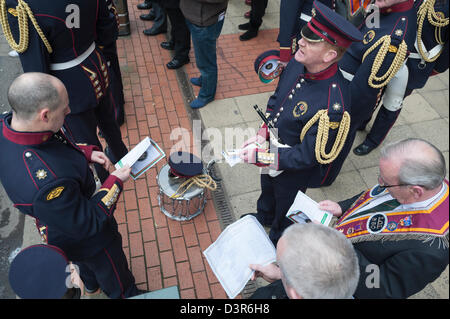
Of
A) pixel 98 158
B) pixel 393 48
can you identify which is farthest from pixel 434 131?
pixel 98 158

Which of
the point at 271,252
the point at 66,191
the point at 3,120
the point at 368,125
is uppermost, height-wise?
the point at 3,120

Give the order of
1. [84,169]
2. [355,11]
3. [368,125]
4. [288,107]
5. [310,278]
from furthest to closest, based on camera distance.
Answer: [368,125]
[355,11]
[288,107]
[84,169]
[310,278]

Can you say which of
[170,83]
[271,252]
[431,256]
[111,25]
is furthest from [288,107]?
[170,83]

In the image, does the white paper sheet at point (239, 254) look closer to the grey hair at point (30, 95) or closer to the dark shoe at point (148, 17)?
the grey hair at point (30, 95)

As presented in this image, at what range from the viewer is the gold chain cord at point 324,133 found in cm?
241

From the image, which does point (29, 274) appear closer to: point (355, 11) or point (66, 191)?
point (66, 191)

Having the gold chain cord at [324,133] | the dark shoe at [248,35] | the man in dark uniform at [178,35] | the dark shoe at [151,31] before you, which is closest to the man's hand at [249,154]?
the gold chain cord at [324,133]

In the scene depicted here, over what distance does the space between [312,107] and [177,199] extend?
1.57m

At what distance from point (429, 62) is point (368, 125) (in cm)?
131

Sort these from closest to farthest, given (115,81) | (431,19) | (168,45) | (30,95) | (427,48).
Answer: (30,95), (431,19), (427,48), (115,81), (168,45)

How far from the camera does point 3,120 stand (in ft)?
6.53

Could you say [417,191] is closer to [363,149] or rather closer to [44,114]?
[44,114]

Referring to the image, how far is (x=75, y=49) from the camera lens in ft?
9.24

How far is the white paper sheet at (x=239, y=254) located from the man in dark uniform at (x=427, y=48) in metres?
2.65
